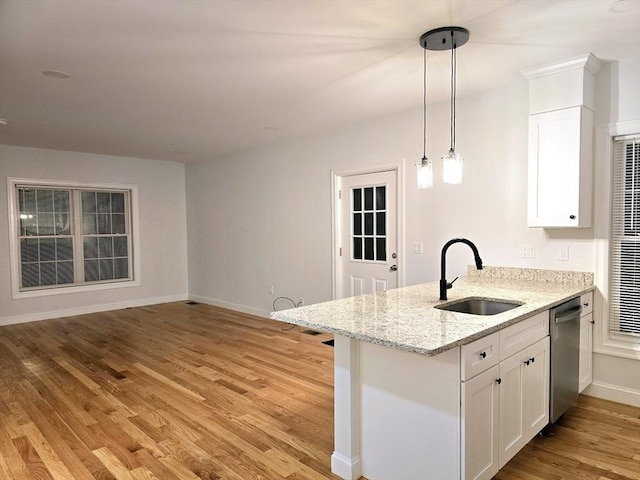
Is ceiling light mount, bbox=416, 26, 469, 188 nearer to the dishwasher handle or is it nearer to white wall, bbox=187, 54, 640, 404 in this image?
the dishwasher handle

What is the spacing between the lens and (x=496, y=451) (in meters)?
2.06

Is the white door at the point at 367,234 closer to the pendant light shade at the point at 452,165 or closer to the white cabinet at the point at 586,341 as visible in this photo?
the white cabinet at the point at 586,341

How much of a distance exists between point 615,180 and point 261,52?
2.79 m

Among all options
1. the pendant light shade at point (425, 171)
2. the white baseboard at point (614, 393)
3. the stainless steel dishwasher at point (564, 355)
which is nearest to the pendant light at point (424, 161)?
the pendant light shade at point (425, 171)

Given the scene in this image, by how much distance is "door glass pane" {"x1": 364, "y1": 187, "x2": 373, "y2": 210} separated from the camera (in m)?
4.79

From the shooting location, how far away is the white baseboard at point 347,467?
7.19 ft

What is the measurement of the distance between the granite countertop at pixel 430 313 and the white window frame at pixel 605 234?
0.12 metres

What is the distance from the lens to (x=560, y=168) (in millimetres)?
3121

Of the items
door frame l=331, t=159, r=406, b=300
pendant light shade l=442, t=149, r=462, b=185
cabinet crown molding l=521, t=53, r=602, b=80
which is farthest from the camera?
door frame l=331, t=159, r=406, b=300

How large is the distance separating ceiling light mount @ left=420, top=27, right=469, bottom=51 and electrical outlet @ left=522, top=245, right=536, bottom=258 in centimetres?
178

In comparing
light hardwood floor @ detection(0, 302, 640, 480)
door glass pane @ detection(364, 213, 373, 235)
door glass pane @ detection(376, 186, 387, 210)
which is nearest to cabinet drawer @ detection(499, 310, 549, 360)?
light hardwood floor @ detection(0, 302, 640, 480)

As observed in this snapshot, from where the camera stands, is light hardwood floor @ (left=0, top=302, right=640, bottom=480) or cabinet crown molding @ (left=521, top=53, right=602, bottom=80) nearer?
light hardwood floor @ (left=0, top=302, right=640, bottom=480)

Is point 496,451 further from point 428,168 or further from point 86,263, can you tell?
point 86,263

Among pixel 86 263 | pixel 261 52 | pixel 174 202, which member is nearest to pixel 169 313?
pixel 86 263
